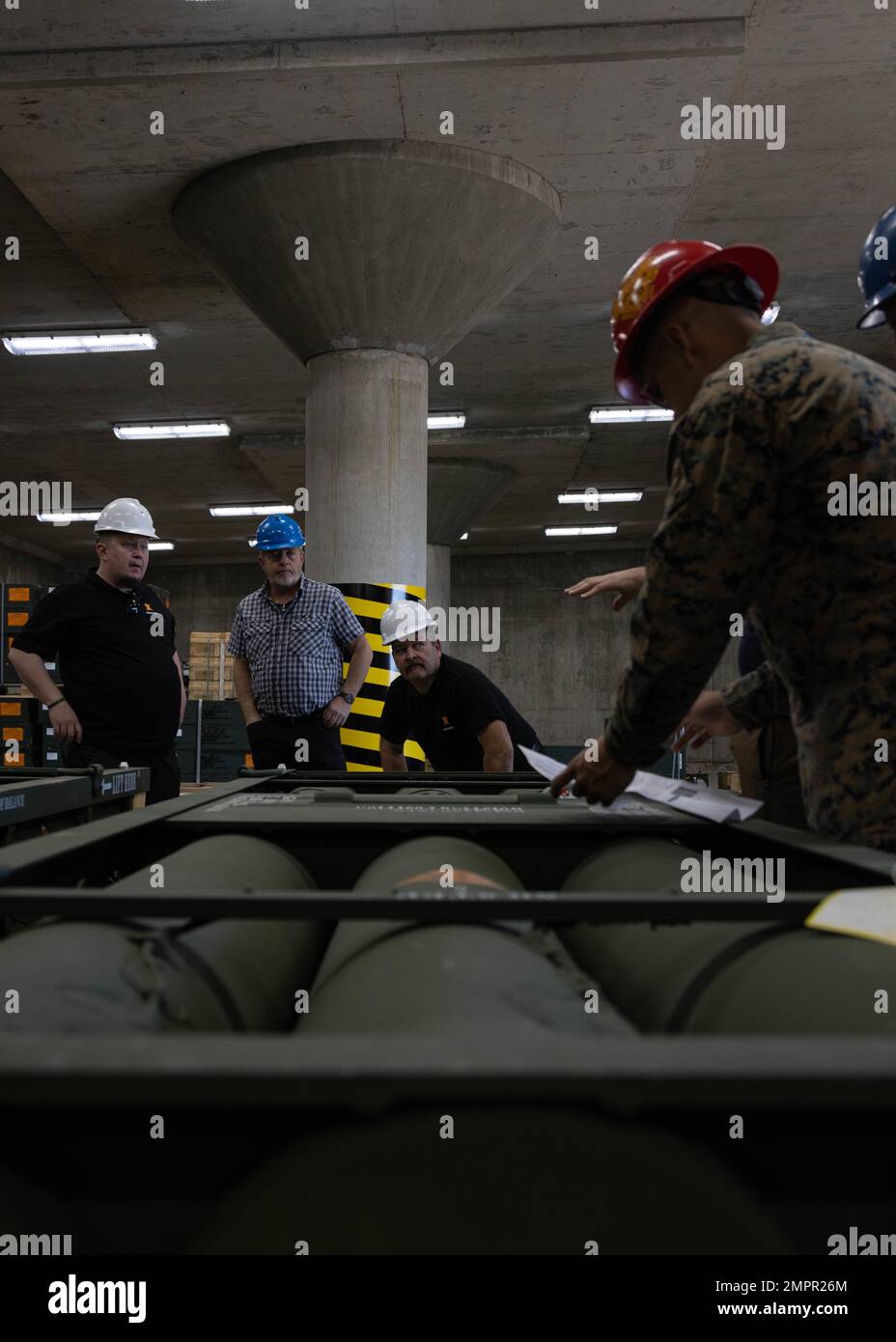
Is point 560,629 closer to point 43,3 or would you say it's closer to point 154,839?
point 43,3

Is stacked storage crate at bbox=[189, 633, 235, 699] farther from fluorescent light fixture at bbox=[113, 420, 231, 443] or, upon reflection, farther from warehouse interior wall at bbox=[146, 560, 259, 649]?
warehouse interior wall at bbox=[146, 560, 259, 649]

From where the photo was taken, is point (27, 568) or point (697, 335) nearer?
point (697, 335)

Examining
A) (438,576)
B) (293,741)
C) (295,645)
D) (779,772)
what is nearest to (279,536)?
(295,645)

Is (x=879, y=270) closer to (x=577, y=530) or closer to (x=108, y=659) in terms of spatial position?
(x=108, y=659)

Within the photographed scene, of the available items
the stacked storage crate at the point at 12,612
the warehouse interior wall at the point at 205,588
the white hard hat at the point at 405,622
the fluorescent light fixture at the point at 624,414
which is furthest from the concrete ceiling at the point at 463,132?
the warehouse interior wall at the point at 205,588

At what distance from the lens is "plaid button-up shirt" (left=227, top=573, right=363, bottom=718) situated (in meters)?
5.20

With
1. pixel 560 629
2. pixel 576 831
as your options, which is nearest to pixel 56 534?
pixel 560 629

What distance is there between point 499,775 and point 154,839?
1.48 meters

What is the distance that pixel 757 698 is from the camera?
2500 millimetres

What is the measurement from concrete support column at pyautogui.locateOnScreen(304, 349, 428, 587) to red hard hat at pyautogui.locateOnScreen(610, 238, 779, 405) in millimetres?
5793

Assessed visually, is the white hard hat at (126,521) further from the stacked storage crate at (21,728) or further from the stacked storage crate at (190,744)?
the stacked storage crate at (190,744)

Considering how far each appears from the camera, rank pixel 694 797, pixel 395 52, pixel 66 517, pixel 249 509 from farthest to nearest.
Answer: pixel 66 517 < pixel 249 509 < pixel 395 52 < pixel 694 797

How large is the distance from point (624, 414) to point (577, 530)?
22.2ft

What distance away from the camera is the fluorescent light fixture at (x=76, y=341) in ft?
32.5
